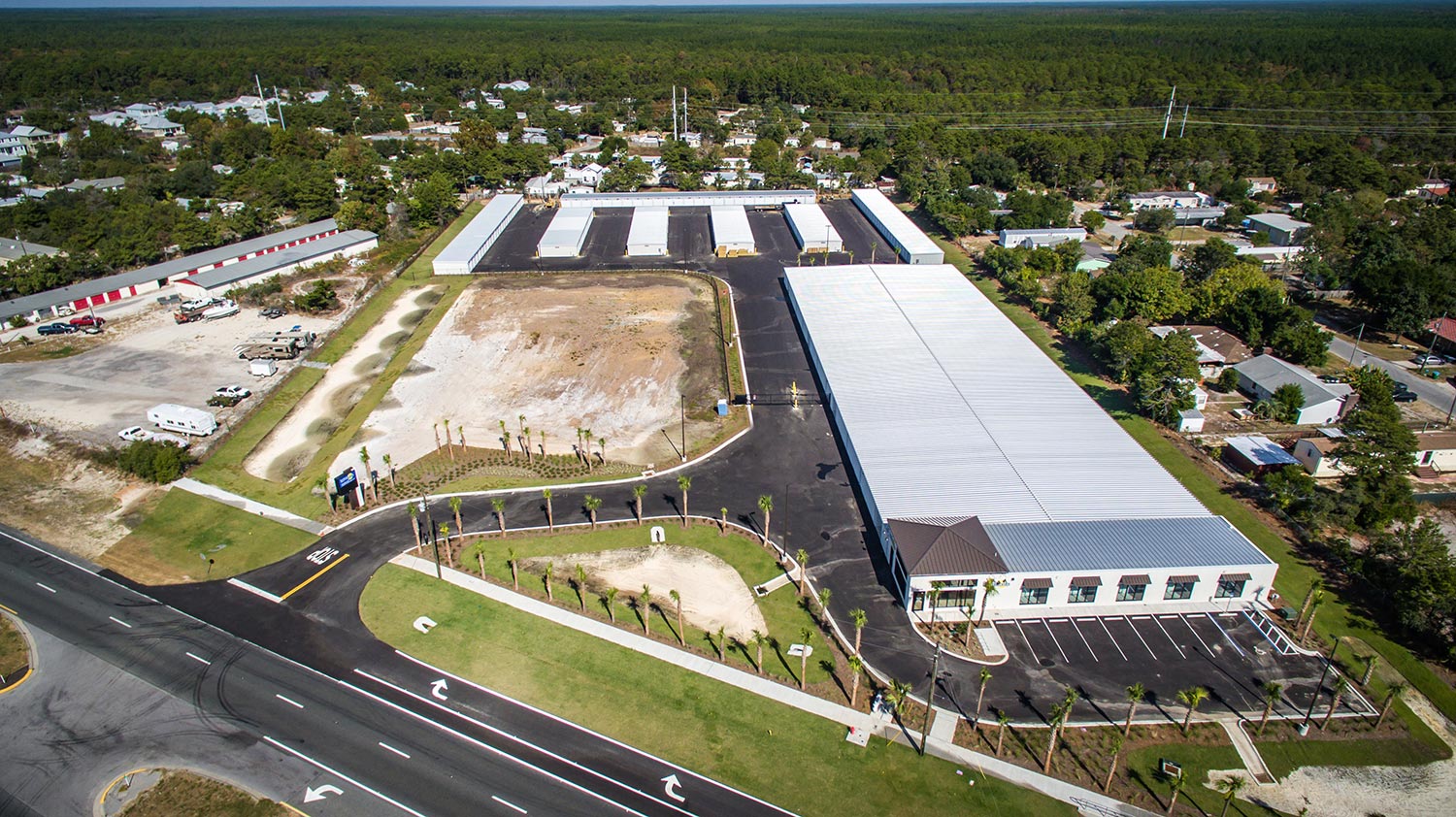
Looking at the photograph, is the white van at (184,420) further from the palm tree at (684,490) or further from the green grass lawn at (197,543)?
the palm tree at (684,490)

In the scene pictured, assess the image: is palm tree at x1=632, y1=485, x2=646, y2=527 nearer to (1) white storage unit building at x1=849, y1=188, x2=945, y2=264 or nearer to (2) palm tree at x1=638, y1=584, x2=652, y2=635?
(2) palm tree at x1=638, y1=584, x2=652, y2=635

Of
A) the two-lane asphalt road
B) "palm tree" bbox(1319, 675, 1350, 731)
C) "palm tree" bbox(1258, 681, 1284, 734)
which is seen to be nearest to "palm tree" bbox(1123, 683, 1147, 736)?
"palm tree" bbox(1258, 681, 1284, 734)

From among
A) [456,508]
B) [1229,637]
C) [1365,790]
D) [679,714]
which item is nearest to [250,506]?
[456,508]

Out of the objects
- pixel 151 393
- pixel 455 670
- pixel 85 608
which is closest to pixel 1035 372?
pixel 455 670

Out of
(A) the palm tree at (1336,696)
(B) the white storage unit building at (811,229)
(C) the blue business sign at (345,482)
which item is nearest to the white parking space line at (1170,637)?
(A) the palm tree at (1336,696)

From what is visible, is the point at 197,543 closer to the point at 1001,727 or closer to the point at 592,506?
the point at 592,506

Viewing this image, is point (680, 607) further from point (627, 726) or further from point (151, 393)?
point (151, 393)
